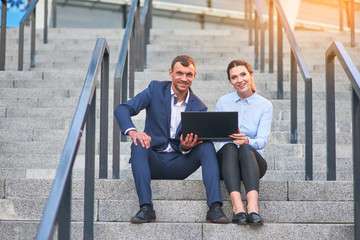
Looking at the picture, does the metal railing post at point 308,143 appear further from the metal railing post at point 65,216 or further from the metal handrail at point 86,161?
the metal railing post at point 65,216

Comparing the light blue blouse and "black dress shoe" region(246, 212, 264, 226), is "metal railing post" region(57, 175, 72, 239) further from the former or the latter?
the light blue blouse

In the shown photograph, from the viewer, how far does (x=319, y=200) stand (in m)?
3.66

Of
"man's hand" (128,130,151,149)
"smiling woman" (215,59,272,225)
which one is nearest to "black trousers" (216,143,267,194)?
"smiling woman" (215,59,272,225)

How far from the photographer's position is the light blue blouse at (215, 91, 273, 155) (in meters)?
3.85

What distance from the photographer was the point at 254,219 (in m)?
3.23

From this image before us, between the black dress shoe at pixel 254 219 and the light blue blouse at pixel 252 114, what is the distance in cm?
60

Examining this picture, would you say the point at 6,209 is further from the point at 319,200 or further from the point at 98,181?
the point at 319,200

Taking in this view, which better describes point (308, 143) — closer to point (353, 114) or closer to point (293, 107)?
point (353, 114)

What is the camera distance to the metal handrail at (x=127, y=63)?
3.99m

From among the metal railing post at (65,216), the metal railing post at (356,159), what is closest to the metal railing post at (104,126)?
the metal railing post at (65,216)

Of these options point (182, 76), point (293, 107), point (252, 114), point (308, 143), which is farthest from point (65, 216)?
point (293, 107)

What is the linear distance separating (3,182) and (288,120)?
2359 mm

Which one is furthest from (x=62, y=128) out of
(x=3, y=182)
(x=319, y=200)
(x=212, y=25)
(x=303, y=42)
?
(x=212, y=25)

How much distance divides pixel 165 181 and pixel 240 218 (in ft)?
1.80
